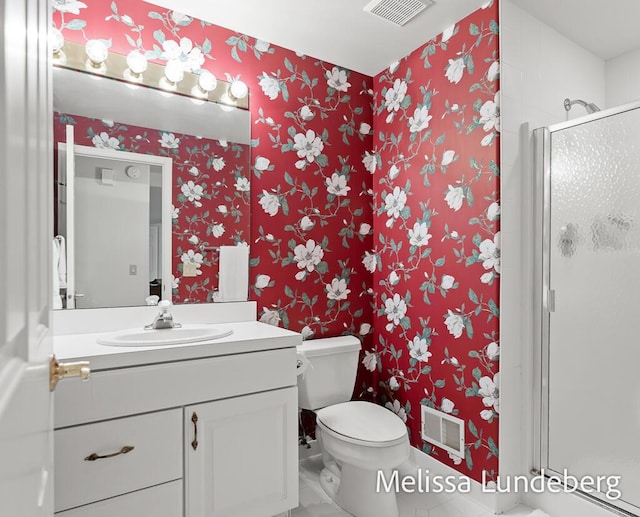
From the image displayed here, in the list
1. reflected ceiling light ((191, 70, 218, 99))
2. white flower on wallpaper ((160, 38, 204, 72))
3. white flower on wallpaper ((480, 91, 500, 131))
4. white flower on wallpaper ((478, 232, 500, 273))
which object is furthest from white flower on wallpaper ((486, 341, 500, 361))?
white flower on wallpaper ((160, 38, 204, 72))

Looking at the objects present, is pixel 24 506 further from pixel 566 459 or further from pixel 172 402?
pixel 566 459

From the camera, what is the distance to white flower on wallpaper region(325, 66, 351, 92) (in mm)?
2523

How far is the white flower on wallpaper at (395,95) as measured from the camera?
2470 millimetres

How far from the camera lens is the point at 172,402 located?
1.46 m

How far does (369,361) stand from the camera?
2652 mm

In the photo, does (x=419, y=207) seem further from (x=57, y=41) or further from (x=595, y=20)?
(x=57, y=41)

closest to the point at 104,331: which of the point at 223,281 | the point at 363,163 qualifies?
the point at 223,281

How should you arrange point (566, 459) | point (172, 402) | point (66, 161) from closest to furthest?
1. point (172, 402)
2. point (66, 161)
3. point (566, 459)

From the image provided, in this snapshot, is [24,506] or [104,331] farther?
[104,331]

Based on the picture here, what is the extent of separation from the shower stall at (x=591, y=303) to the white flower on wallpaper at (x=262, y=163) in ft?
4.57

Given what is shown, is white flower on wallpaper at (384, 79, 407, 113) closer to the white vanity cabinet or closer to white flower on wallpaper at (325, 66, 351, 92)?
white flower on wallpaper at (325, 66, 351, 92)

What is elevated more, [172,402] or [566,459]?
[172,402]

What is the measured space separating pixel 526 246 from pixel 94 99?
215 cm

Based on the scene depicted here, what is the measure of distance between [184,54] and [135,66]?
0.91ft
